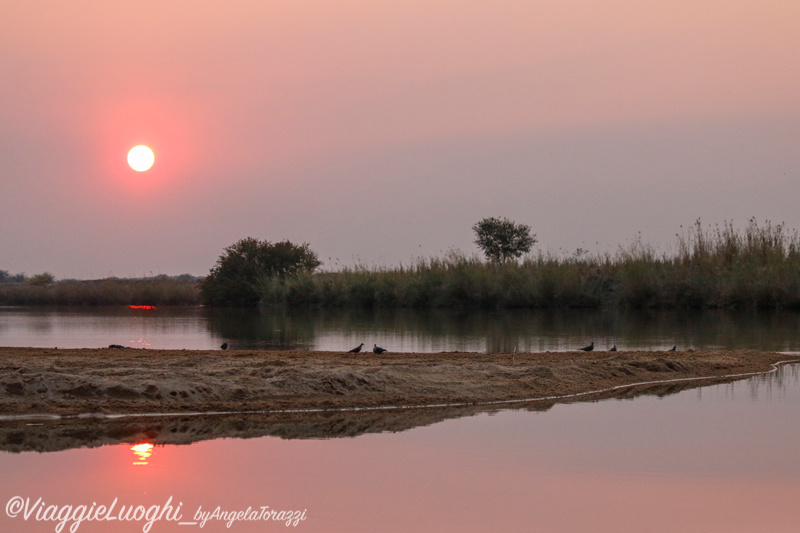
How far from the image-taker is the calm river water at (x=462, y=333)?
1433 centimetres

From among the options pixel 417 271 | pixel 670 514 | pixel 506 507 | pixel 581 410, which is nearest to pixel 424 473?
pixel 506 507

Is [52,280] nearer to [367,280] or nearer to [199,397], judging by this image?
[367,280]

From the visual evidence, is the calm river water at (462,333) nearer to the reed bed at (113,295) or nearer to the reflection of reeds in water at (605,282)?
the reflection of reeds in water at (605,282)

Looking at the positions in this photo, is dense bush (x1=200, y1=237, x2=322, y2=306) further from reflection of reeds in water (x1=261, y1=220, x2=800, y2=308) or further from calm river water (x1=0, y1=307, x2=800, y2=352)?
calm river water (x1=0, y1=307, x2=800, y2=352)

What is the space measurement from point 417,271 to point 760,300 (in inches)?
503

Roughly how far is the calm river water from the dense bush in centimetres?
1573

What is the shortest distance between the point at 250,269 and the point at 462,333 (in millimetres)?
23305

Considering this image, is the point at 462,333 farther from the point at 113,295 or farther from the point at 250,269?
the point at 113,295

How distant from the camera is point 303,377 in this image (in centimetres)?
904

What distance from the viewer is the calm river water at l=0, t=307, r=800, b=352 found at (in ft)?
47.0

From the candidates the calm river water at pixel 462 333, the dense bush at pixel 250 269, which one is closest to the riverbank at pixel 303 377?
the calm river water at pixel 462 333

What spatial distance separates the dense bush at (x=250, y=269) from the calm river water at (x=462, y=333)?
1573 cm

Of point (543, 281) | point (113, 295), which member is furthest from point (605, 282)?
point (113, 295)

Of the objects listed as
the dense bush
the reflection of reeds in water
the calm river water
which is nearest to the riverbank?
the calm river water
